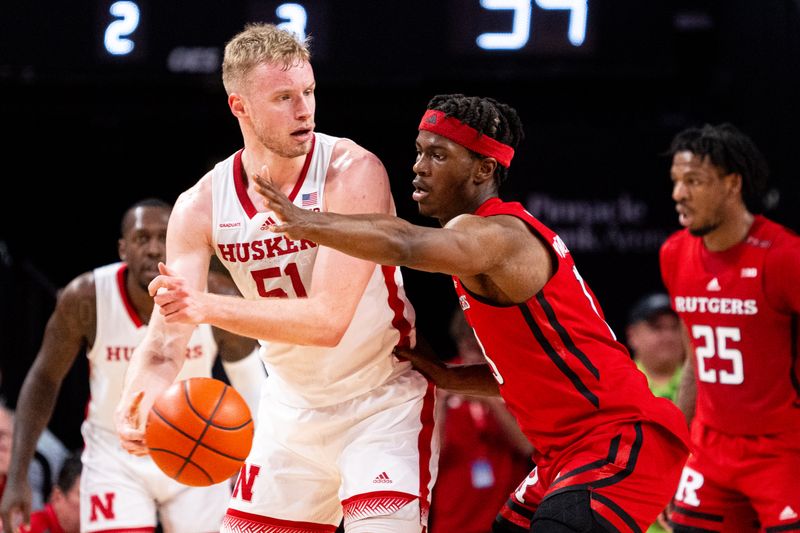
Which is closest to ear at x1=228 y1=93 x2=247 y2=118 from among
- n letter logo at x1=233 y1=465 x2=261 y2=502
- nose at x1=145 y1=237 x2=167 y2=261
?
n letter logo at x1=233 y1=465 x2=261 y2=502

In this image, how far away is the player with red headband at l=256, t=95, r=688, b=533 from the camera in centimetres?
367

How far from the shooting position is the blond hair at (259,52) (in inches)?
166

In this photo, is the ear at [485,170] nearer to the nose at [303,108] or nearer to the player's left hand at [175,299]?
the nose at [303,108]

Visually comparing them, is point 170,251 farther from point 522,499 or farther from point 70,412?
point 70,412

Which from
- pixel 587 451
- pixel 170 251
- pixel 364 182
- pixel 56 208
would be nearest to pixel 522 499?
pixel 587 451

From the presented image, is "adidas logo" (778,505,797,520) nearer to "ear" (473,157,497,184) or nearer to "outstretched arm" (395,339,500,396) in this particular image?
"outstretched arm" (395,339,500,396)

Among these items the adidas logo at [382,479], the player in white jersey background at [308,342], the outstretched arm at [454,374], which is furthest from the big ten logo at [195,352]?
the adidas logo at [382,479]

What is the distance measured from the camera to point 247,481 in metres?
4.47

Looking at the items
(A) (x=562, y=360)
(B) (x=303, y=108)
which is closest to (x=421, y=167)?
(B) (x=303, y=108)

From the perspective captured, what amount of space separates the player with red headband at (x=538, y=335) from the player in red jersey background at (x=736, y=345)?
4.60 feet

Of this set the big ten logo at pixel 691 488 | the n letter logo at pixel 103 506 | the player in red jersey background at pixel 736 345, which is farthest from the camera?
the n letter logo at pixel 103 506

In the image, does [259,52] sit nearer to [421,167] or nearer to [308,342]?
[421,167]

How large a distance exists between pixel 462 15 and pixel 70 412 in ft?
11.9

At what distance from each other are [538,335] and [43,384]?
2797mm
